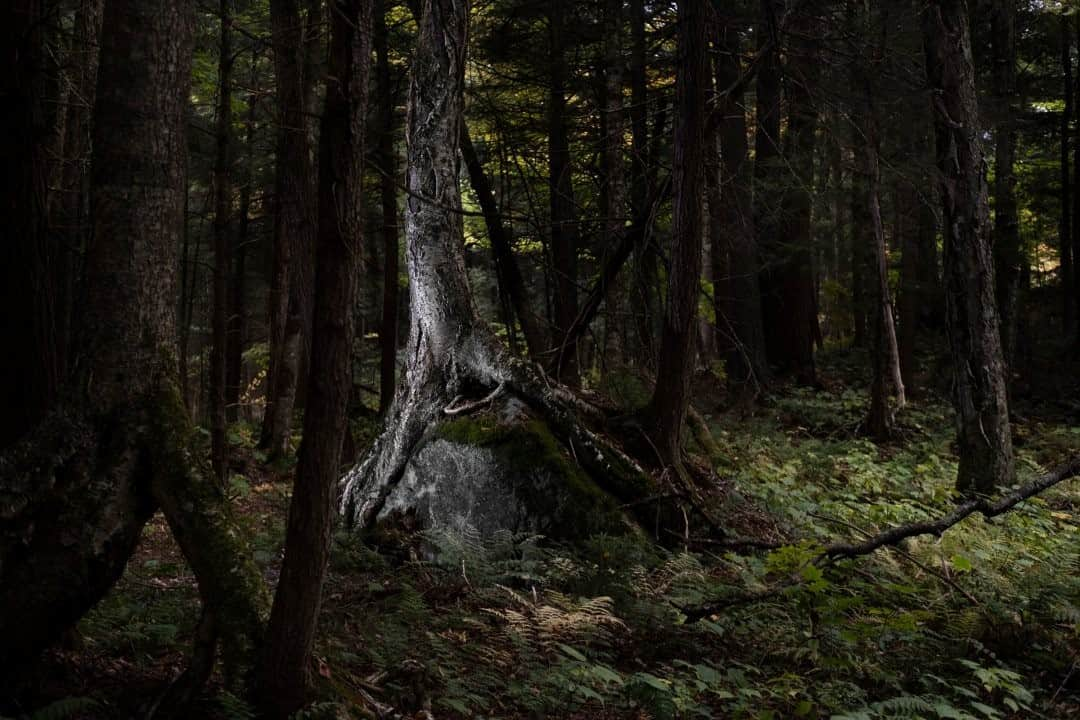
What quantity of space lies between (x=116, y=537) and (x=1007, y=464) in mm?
10068

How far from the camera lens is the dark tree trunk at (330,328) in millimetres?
3344

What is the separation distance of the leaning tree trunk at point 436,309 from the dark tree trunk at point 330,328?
4192 mm

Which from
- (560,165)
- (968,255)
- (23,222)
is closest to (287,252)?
(560,165)

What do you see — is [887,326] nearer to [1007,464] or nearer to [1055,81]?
[1007,464]

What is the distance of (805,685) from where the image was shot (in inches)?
182

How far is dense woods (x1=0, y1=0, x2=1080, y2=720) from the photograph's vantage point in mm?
3531

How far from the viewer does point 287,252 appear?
42.4 feet

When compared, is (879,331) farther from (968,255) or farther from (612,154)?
(612,154)

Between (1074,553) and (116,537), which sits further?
(1074,553)

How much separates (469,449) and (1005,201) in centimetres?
1531

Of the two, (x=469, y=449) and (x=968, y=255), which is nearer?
(x=469, y=449)

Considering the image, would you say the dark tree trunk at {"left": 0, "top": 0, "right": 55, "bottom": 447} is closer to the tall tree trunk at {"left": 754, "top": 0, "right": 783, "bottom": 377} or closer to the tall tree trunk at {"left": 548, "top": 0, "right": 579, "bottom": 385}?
the tall tree trunk at {"left": 548, "top": 0, "right": 579, "bottom": 385}

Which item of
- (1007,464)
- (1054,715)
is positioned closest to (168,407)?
(1054,715)

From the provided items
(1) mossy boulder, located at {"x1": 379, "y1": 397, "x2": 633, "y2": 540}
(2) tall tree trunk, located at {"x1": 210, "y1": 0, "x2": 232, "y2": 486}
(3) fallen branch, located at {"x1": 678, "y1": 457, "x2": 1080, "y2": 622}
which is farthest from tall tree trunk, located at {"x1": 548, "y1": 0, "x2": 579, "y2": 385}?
(3) fallen branch, located at {"x1": 678, "y1": 457, "x2": 1080, "y2": 622}
